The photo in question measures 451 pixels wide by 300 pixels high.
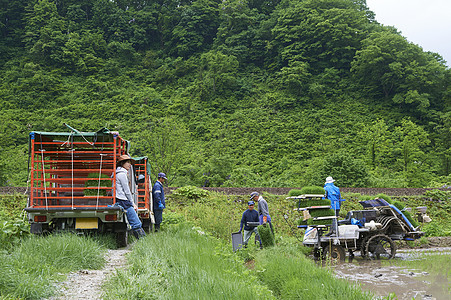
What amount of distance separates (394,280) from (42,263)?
6501mm

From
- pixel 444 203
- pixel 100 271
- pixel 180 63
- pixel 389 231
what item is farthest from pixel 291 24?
pixel 100 271

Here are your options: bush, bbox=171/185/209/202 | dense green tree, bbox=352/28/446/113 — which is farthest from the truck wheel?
dense green tree, bbox=352/28/446/113

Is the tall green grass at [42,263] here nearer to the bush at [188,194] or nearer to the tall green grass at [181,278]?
the tall green grass at [181,278]

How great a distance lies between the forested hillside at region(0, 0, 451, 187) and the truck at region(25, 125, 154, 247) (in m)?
15.0

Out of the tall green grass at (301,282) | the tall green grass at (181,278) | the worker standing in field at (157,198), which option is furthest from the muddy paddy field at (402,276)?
the worker standing in field at (157,198)

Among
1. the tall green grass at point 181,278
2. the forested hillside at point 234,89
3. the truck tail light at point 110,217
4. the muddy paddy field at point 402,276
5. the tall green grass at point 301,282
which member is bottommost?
the muddy paddy field at point 402,276

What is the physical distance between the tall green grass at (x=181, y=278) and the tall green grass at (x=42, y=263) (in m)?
0.69

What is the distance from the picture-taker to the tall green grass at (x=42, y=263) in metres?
4.54

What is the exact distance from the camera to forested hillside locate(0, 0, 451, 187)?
2981cm

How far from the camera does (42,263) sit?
5.77 meters

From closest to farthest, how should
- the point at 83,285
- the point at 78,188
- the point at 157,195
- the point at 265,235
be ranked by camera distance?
the point at 83,285, the point at 78,188, the point at 265,235, the point at 157,195

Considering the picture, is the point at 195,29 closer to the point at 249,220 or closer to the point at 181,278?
the point at 249,220

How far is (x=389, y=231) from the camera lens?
39.9ft

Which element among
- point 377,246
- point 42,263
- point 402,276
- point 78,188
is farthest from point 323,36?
point 42,263
